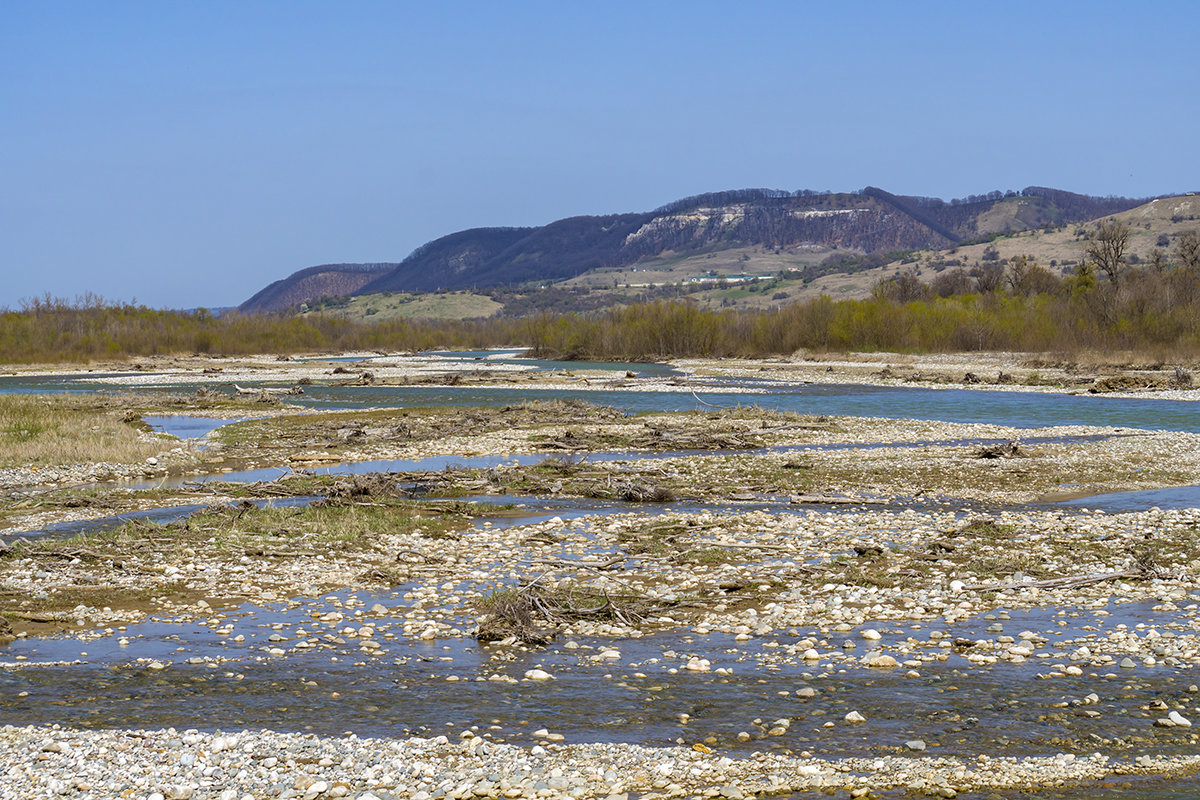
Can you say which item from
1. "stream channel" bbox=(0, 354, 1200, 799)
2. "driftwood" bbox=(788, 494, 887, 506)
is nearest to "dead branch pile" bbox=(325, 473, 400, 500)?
"stream channel" bbox=(0, 354, 1200, 799)

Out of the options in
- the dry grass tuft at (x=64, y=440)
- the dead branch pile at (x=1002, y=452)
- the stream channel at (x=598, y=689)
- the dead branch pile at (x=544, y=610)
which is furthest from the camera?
the dead branch pile at (x=1002, y=452)

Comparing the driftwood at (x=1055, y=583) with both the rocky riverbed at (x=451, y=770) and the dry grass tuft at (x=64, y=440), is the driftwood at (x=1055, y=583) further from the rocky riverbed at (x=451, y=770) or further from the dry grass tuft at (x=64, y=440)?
the dry grass tuft at (x=64, y=440)

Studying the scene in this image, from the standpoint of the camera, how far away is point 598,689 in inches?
379

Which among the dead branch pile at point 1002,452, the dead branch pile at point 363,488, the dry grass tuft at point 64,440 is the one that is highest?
the dry grass tuft at point 64,440

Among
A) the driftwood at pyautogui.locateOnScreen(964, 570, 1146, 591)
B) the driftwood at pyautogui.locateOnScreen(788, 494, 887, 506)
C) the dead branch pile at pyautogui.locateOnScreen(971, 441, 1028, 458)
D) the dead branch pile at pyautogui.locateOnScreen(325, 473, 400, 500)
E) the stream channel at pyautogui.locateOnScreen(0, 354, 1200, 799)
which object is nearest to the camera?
the stream channel at pyautogui.locateOnScreen(0, 354, 1200, 799)

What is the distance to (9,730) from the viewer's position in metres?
8.41

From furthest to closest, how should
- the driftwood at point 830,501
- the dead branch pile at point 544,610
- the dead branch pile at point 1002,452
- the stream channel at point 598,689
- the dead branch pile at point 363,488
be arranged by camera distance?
the dead branch pile at point 1002,452, the dead branch pile at point 363,488, the driftwood at point 830,501, the dead branch pile at point 544,610, the stream channel at point 598,689

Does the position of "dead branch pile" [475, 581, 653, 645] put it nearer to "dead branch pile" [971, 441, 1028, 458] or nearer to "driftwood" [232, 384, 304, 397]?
"dead branch pile" [971, 441, 1028, 458]

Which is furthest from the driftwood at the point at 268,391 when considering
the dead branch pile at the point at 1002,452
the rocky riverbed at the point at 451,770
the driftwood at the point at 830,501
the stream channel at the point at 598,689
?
the rocky riverbed at the point at 451,770

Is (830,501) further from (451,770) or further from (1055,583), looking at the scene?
(451,770)

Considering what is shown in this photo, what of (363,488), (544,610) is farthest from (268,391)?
(544,610)

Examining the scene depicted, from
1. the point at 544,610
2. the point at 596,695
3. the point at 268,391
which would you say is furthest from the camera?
the point at 268,391

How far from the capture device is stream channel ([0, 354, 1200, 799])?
27.6 ft

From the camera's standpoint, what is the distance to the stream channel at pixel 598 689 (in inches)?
332
